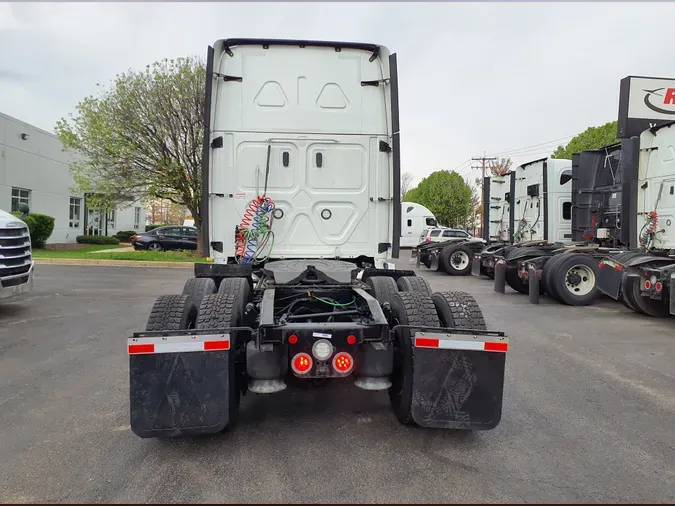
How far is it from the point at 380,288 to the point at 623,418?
2344 mm

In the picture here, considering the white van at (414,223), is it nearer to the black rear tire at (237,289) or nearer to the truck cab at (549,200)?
the truck cab at (549,200)

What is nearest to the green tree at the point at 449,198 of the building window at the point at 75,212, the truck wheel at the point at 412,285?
the building window at the point at 75,212

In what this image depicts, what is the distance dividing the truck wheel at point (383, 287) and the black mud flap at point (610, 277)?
21.3 ft

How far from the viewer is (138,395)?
3.26m

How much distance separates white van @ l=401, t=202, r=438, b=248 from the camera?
34562 millimetres

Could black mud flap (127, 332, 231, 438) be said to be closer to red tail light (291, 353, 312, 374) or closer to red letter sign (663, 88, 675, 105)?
red tail light (291, 353, 312, 374)

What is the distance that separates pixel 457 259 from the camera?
17.7 m

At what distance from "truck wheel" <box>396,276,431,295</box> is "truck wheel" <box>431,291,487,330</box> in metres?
0.60

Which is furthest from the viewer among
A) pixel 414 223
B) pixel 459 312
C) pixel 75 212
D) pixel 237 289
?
pixel 414 223

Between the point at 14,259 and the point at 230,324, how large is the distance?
6.26 m

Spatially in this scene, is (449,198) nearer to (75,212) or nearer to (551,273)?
(75,212)

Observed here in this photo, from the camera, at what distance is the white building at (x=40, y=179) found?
877 inches

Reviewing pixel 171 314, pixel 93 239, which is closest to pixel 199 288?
pixel 171 314

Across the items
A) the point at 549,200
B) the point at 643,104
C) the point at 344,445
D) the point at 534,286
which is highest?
the point at 643,104
